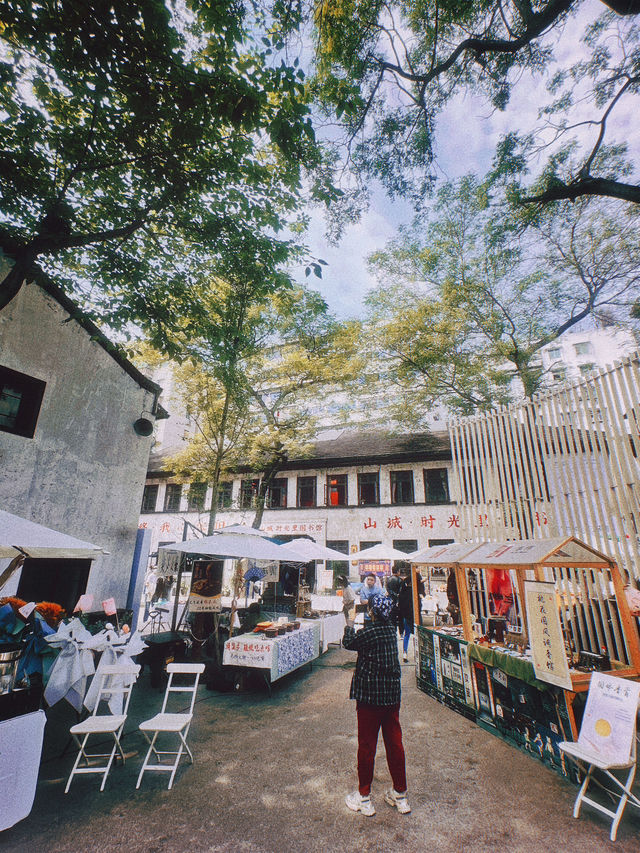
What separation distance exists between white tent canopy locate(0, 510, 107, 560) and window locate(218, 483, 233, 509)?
16810 mm

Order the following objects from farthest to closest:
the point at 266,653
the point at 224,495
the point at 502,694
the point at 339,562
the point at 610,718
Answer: the point at 224,495 < the point at 339,562 < the point at 266,653 < the point at 502,694 < the point at 610,718

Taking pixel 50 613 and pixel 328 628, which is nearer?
pixel 50 613

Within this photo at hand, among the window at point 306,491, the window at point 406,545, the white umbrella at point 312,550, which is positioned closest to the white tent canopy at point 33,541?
the white umbrella at point 312,550

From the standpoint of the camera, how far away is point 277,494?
935 inches

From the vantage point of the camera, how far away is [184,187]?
7.31 meters

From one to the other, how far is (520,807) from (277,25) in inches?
430

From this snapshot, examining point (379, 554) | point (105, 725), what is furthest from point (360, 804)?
point (379, 554)

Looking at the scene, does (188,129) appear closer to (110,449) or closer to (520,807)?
(110,449)

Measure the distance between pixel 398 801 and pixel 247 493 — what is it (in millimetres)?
20746

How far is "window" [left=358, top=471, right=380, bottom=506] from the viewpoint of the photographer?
21188 millimetres

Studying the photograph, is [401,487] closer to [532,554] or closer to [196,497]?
[196,497]

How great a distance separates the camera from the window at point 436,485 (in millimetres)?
19750

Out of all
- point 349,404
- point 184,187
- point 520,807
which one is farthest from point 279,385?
point 520,807

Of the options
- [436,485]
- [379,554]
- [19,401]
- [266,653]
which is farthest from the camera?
[436,485]
